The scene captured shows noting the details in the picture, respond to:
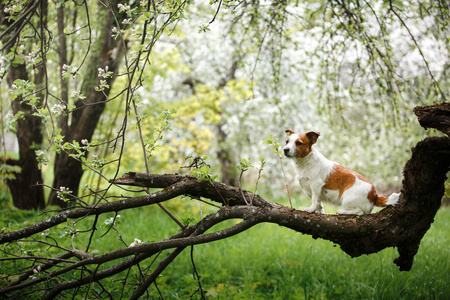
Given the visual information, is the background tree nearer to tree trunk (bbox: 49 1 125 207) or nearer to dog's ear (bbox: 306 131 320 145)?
tree trunk (bbox: 49 1 125 207)

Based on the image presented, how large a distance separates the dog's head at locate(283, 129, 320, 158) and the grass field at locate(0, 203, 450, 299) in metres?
1.41

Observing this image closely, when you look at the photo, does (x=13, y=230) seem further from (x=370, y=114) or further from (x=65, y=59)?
(x=370, y=114)

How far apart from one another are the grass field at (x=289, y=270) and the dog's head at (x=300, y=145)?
4.62 feet

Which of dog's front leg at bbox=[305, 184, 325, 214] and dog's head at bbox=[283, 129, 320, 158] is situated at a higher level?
dog's head at bbox=[283, 129, 320, 158]

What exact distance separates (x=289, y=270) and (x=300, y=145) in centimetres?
196

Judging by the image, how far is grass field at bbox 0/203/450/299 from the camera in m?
3.32

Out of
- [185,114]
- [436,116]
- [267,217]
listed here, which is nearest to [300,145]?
[267,217]

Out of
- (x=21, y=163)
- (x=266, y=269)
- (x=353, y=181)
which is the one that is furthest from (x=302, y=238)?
(x=21, y=163)

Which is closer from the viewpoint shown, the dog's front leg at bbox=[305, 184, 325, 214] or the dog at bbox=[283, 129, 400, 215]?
the dog at bbox=[283, 129, 400, 215]

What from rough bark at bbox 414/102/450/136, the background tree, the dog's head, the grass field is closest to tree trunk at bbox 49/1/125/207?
the background tree

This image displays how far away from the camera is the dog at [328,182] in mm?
2424

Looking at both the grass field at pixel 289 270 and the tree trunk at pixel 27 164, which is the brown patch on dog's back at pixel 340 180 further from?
the tree trunk at pixel 27 164

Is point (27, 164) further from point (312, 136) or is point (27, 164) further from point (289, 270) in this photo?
point (312, 136)

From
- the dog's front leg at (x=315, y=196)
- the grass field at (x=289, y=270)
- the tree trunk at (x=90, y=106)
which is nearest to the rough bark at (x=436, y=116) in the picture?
the dog's front leg at (x=315, y=196)
